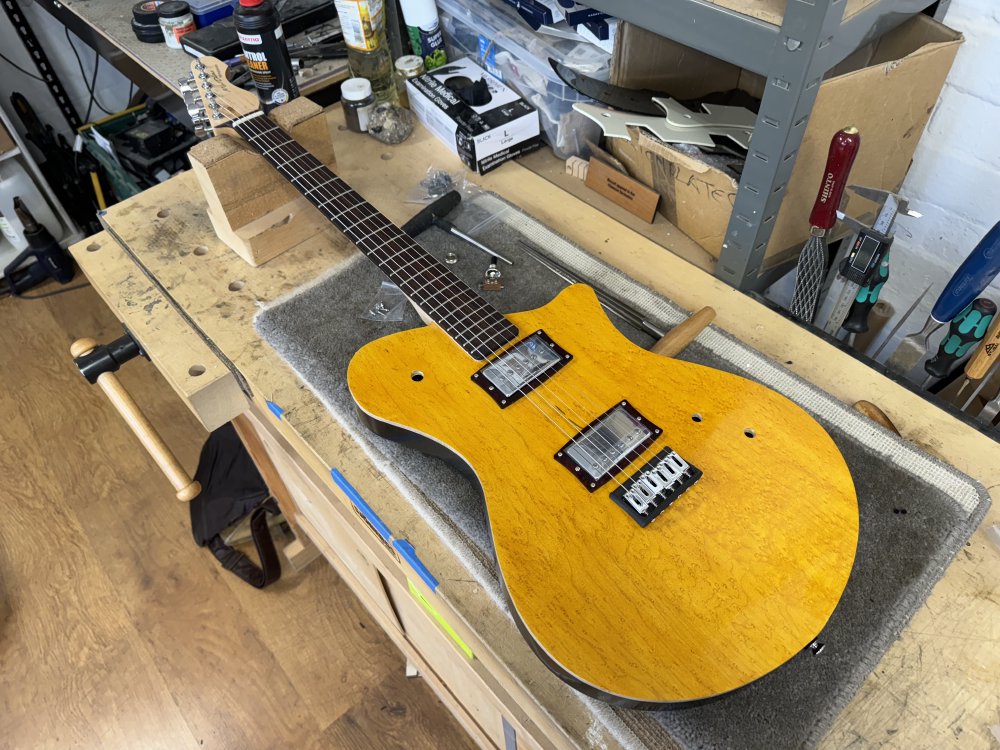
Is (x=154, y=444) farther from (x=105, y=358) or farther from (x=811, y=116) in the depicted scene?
(x=811, y=116)

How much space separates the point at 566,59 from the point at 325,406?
24.0 inches

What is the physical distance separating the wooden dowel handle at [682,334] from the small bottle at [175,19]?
3.45 feet

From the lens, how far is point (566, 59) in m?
1.00

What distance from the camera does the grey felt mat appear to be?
563mm

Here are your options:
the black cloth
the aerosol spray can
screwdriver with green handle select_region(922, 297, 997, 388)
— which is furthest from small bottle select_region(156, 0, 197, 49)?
screwdriver with green handle select_region(922, 297, 997, 388)

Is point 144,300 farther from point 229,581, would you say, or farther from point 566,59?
point 229,581

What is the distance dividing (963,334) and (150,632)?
150 cm

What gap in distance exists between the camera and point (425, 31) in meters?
1.13

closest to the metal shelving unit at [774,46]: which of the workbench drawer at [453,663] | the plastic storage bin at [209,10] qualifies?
the workbench drawer at [453,663]

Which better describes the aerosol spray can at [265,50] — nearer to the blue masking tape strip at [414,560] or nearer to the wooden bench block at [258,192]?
the wooden bench block at [258,192]

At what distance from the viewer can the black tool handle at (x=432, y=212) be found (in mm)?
948

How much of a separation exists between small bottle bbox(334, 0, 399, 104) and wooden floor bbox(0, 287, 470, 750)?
3.28ft

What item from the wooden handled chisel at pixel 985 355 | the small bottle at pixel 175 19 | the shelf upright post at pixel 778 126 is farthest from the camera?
the small bottle at pixel 175 19

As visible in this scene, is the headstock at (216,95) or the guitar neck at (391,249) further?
the headstock at (216,95)
